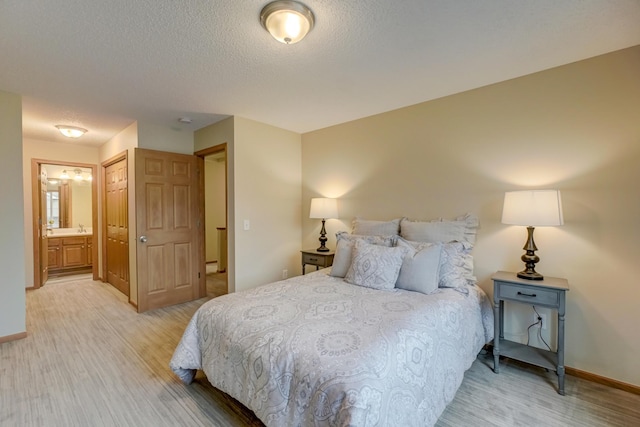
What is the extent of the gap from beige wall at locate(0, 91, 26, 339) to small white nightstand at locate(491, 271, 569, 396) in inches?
177

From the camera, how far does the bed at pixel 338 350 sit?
125 cm

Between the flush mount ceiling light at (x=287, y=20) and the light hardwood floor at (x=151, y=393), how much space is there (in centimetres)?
237

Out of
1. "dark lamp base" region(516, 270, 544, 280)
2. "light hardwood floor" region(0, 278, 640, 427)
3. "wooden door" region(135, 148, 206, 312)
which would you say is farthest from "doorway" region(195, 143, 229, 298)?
"dark lamp base" region(516, 270, 544, 280)

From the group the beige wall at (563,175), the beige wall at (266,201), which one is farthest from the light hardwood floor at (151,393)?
the beige wall at (266,201)

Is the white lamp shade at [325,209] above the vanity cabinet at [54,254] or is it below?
above

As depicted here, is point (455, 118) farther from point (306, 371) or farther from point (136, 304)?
point (136, 304)

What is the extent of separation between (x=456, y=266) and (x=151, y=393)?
254 centimetres

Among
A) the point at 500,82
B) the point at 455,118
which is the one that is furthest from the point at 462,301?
the point at 500,82

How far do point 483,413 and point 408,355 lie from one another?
3.04 ft

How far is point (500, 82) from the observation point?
2594mm

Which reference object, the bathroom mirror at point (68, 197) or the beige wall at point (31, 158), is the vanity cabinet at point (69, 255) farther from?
the beige wall at point (31, 158)

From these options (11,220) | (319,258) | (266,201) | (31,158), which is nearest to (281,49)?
(266,201)

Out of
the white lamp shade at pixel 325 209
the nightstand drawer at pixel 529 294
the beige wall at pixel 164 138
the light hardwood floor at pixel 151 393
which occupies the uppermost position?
the beige wall at pixel 164 138

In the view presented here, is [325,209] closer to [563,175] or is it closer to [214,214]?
[563,175]
